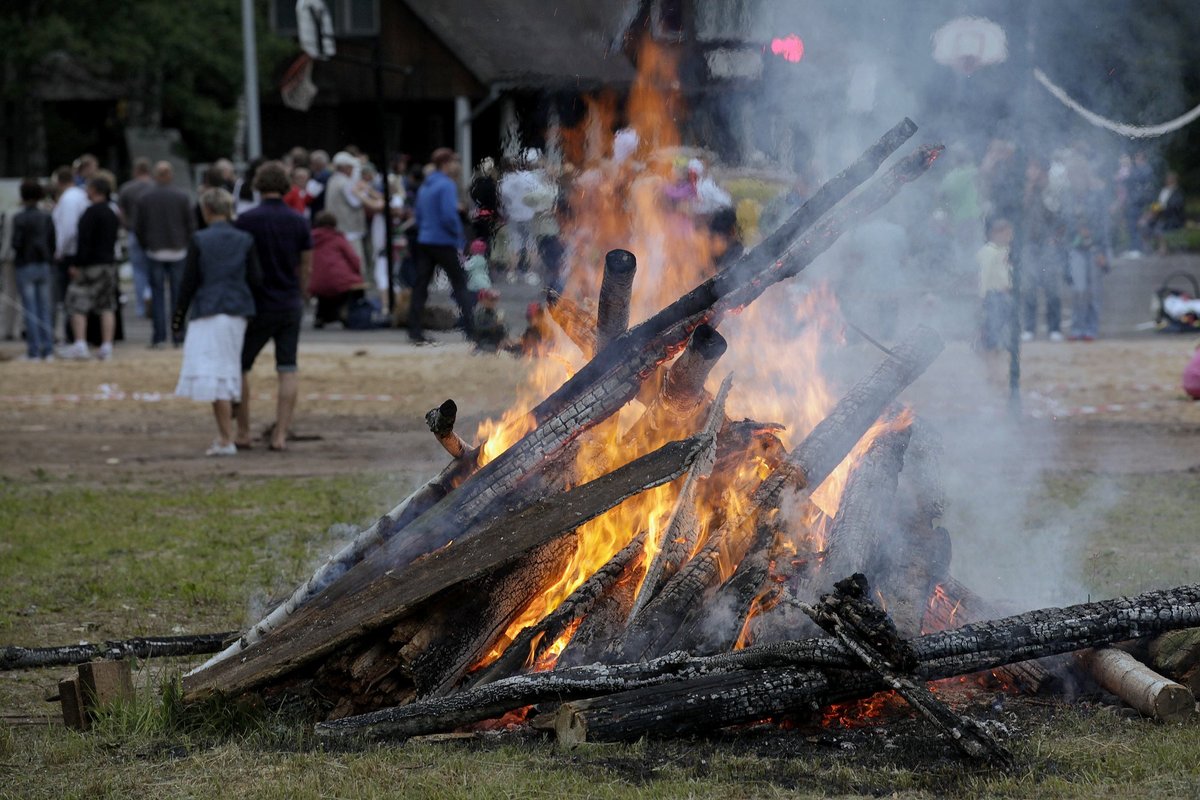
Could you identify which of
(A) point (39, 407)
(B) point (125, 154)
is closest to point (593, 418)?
(A) point (39, 407)

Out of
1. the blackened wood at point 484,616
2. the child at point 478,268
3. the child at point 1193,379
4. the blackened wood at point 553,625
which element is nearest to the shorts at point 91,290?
the child at point 478,268

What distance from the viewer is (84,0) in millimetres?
38781

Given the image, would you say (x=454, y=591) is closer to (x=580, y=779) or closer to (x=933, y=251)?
(x=580, y=779)

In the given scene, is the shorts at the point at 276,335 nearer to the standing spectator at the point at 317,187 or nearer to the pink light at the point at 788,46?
the pink light at the point at 788,46

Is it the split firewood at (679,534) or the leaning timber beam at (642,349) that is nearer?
the split firewood at (679,534)

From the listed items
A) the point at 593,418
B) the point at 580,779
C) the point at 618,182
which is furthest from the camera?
the point at 618,182

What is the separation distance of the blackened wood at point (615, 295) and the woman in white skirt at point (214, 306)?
214 inches

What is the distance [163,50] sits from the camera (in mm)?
40062

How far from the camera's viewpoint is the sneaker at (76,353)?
55.8 feet

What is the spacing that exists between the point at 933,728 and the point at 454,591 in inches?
64.5

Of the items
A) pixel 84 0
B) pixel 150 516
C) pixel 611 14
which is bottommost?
pixel 150 516

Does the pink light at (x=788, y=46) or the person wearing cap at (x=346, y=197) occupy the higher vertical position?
the pink light at (x=788, y=46)

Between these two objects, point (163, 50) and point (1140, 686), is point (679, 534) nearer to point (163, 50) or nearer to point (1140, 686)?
point (1140, 686)

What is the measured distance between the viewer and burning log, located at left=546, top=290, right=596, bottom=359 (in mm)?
6387
